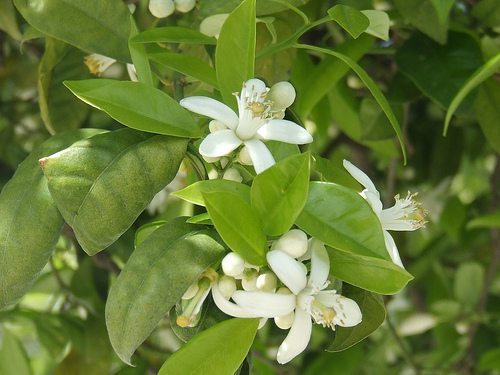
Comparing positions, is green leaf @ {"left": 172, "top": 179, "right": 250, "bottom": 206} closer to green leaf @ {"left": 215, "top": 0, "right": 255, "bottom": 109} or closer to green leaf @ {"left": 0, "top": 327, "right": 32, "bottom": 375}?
green leaf @ {"left": 215, "top": 0, "right": 255, "bottom": 109}

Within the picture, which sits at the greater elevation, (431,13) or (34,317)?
(431,13)

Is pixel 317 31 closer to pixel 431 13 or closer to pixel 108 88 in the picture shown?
pixel 431 13

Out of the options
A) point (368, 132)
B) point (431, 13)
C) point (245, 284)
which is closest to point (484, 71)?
point (431, 13)

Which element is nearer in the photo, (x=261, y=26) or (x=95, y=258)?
(x=261, y=26)

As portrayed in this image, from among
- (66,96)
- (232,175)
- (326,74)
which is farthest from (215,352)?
(66,96)

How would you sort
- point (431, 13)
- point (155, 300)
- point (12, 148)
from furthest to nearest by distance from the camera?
point (12, 148)
point (431, 13)
point (155, 300)

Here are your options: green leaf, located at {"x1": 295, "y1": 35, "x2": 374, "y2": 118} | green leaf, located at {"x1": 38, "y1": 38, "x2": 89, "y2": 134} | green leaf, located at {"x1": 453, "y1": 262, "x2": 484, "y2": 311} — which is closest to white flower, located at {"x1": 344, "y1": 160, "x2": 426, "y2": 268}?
green leaf, located at {"x1": 295, "y1": 35, "x2": 374, "y2": 118}
